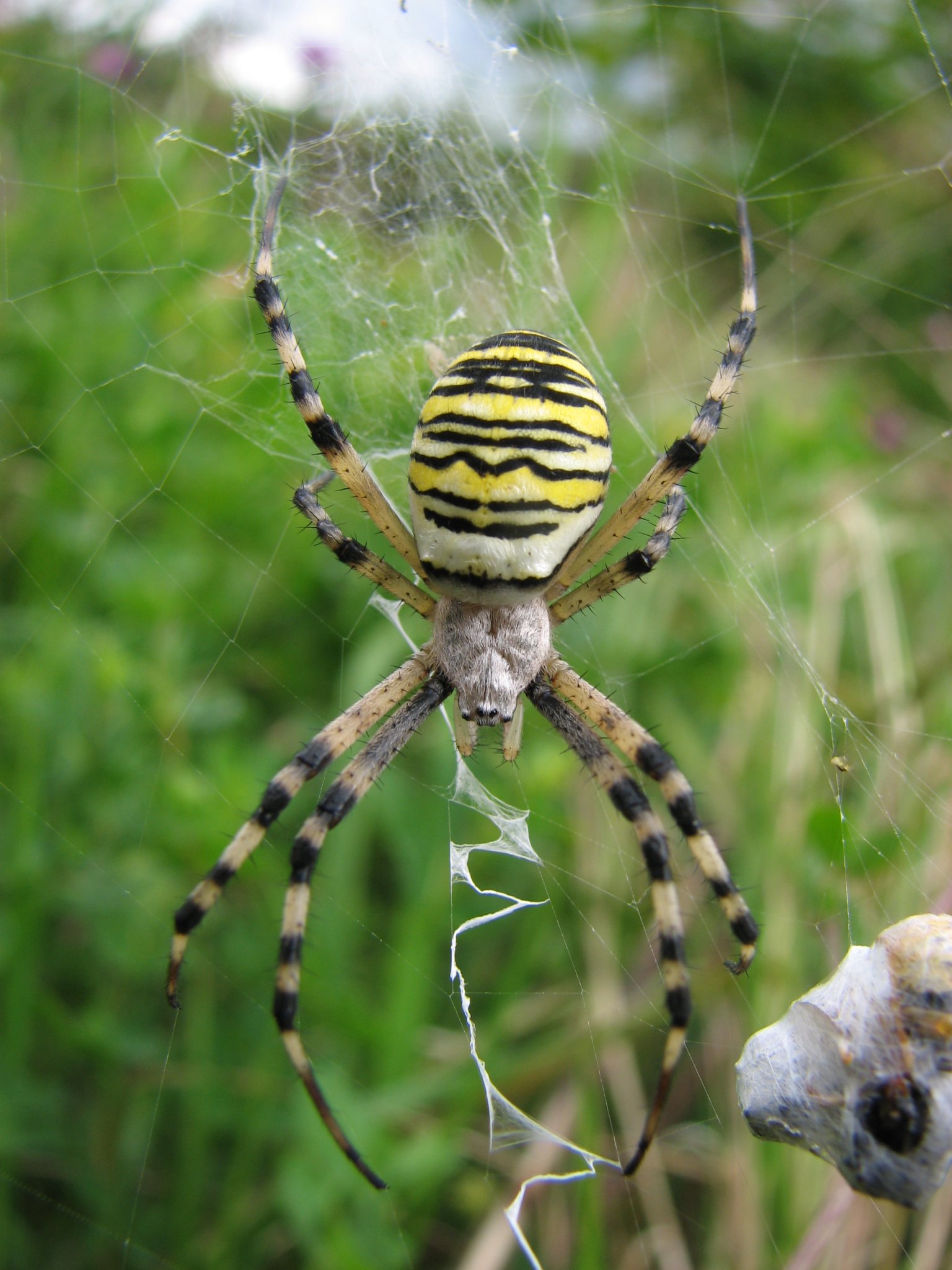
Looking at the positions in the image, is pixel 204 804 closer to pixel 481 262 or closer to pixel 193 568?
pixel 193 568

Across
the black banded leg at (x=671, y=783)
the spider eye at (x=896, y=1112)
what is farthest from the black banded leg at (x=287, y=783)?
the spider eye at (x=896, y=1112)

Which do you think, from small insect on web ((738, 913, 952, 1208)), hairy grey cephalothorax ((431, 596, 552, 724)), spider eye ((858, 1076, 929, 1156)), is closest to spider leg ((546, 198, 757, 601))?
hairy grey cephalothorax ((431, 596, 552, 724))

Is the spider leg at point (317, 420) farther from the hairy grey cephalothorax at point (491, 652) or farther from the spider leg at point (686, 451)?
the spider leg at point (686, 451)

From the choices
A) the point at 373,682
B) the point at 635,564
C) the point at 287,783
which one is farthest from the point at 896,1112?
the point at 373,682

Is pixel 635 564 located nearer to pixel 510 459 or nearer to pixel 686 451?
pixel 686 451

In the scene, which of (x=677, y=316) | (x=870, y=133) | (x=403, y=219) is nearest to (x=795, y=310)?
(x=677, y=316)

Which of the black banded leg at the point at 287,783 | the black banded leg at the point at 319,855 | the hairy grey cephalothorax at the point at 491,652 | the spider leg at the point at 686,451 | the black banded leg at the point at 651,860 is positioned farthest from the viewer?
the hairy grey cephalothorax at the point at 491,652
